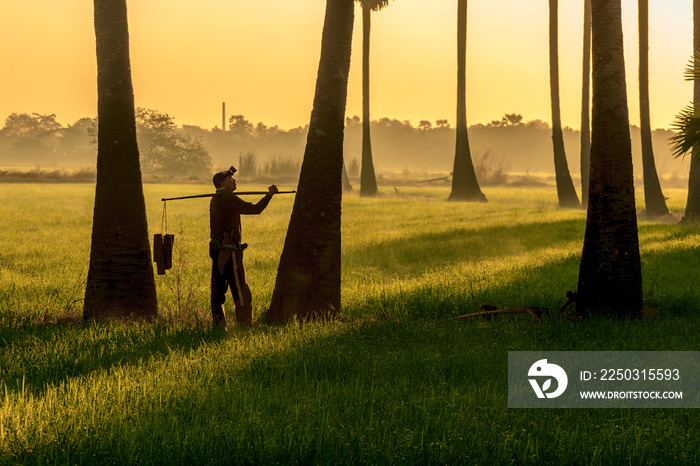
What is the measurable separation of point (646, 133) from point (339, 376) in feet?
83.4

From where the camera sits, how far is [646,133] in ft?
93.7

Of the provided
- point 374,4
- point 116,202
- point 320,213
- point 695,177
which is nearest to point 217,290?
point 320,213

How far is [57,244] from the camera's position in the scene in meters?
18.5

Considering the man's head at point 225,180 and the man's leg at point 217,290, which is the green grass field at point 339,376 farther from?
the man's head at point 225,180

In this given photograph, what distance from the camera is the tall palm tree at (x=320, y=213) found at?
9.24 metres

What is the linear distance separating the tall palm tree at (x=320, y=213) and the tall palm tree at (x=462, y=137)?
29.8m

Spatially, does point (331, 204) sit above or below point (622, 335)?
above

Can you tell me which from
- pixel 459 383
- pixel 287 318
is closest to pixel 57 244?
pixel 287 318

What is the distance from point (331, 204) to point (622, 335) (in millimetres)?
4007

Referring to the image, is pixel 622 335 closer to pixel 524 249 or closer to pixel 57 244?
pixel 524 249

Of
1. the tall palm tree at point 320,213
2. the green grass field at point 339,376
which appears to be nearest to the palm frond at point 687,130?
the green grass field at point 339,376

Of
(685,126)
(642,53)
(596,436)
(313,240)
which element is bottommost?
(596,436)

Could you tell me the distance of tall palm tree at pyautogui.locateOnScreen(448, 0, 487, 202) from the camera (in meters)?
38.4

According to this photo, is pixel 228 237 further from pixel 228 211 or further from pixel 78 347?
pixel 78 347
